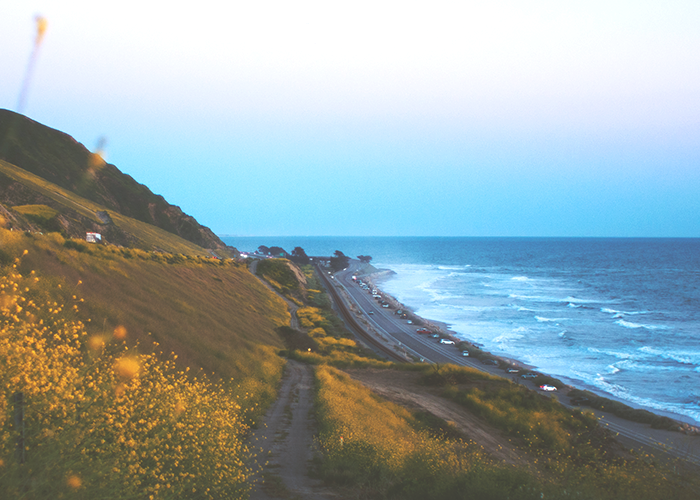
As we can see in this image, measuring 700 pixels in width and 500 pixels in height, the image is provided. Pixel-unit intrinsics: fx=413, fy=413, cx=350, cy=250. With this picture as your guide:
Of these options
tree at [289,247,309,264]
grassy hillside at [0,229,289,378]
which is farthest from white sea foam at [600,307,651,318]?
tree at [289,247,309,264]

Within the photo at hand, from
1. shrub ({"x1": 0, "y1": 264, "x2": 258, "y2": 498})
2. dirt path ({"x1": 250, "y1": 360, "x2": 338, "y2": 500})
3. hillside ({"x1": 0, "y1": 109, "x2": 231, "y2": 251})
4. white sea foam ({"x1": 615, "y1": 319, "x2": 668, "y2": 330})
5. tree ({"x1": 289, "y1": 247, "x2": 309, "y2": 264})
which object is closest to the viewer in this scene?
shrub ({"x1": 0, "y1": 264, "x2": 258, "y2": 498})

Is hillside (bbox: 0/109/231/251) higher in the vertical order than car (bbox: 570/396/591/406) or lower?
higher

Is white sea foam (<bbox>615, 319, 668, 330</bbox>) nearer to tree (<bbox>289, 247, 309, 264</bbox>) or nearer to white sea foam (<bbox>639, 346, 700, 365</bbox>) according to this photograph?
white sea foam (<bbox>639, 346, 700, 365</bbox>)

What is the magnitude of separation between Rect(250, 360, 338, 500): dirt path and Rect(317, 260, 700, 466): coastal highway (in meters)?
9.62

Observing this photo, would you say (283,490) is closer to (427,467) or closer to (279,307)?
(427,467)

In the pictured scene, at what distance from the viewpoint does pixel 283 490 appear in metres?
11.3

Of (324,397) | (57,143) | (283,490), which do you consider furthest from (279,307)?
(57,143)

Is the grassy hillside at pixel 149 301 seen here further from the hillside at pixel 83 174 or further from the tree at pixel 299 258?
the tree at pixel 299 258

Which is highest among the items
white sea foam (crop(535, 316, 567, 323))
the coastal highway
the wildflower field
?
the wildflower field

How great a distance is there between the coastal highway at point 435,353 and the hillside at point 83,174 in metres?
37.4

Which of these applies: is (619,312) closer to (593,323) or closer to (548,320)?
(593,323)

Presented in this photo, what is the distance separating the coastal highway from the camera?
91.5ft

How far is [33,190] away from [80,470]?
56007mm

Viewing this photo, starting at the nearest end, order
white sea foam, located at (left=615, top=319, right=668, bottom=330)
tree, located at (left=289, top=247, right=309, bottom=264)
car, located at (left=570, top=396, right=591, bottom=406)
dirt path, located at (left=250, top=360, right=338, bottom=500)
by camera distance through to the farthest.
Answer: dirt path, located at (left=250, top=360, right=338, bottom=500), car, located at (left=570, top=396, right=591, bottom=406), white sea foam, located at (left=615, top=319, right=668, bottom=330), tree, located at (left=289, top=247, right=309, bottom=264)
